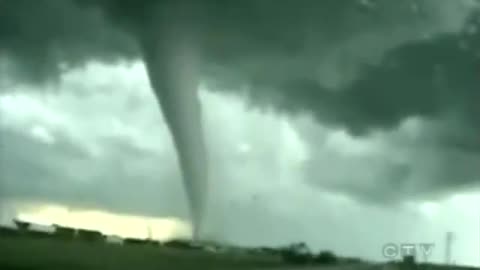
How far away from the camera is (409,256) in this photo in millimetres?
48344

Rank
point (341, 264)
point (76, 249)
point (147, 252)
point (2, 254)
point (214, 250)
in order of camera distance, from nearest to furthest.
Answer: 1. point (2, 254)
2. point (76, 249)
3. point (147, 252)
4. point (214, 250)
5. point (341, 264)

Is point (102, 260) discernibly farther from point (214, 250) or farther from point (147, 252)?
point (214, 250)

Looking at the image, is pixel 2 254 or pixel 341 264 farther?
pixel 341 264

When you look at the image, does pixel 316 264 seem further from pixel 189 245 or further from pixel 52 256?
pixel 52 256

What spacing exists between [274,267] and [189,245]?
601cm

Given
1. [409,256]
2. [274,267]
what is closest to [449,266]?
[409,256]

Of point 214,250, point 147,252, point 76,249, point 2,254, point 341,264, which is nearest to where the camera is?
point 2,254

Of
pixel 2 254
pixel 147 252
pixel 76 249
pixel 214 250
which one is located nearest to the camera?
pixel 2 254

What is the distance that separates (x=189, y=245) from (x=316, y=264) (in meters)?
7.70

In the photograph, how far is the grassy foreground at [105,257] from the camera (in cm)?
3447

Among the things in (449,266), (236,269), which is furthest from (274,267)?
(449,266)

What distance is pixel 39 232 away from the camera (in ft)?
141

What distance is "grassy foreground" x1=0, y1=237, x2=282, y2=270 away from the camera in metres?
34.5

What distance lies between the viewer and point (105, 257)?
37.4 m
